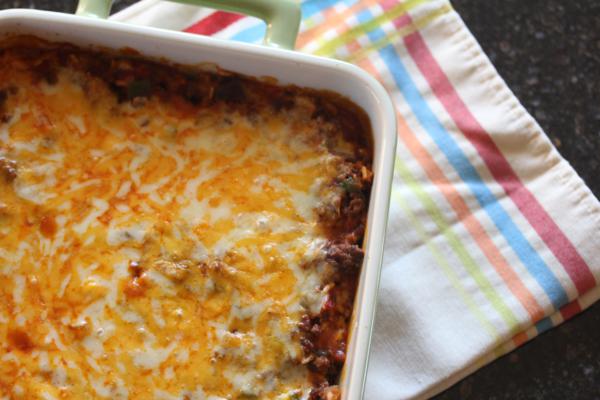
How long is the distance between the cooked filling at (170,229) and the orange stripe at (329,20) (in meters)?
0.33

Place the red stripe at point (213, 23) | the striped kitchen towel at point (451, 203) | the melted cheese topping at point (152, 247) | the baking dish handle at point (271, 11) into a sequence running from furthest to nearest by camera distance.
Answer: the red stripe at point (213, 23) < the striped kitchen towel at point (451, 203) < the baking dish handle at point (271, 11) < the melted cheese topping at point (152, 247)

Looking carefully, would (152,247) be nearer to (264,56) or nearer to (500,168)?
(264,56)

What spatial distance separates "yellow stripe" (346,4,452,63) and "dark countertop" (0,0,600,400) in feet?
0.41

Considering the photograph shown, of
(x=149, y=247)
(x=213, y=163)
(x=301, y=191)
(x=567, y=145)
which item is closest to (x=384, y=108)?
(x=301, y=191)

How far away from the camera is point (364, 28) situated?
1.83m

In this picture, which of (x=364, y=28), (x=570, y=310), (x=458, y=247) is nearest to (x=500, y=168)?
(x=458, y=247)

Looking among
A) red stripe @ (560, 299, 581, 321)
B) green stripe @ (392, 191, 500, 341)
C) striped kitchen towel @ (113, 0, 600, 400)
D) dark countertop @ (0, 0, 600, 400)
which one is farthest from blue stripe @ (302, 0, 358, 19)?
red stripe @ (560, 299, 581, 321)

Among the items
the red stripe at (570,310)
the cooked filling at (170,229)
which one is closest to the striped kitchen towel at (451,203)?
the red stripe at (570,310)

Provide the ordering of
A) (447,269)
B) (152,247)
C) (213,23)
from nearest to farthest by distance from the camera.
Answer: (152,247)
(447,269)
(213,23)

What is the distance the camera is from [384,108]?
145 cm

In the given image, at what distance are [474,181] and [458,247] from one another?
16 cm

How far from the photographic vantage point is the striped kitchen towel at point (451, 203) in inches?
64.3

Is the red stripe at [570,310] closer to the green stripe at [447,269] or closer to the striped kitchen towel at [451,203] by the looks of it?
the striped kitchen towel at [451,203]

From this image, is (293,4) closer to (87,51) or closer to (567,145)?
(87,51)
